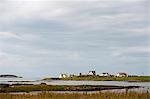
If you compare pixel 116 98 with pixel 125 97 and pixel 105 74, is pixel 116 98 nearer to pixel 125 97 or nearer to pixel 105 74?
pixel 125 97

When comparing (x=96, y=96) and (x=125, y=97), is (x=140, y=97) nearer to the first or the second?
(x=125, y=97)

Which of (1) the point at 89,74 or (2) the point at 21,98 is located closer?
(2) the point at 21,98

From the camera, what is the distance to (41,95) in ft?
59.0

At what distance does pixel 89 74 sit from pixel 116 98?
Answer: 113 metres

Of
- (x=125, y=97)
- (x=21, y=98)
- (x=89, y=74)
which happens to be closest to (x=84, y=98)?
(x=125, y=97)

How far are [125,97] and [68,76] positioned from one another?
12079 centimetres

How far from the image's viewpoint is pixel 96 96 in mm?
17922

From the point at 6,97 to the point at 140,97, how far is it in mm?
6550

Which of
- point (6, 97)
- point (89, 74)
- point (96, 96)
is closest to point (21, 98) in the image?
point (6, 97)

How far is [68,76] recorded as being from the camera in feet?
452

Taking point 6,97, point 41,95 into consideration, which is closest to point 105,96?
point 41,95

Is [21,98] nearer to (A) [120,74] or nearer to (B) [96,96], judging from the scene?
(B) [96,96]

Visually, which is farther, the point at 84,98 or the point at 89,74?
the point at 89,74

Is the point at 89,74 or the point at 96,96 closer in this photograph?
the point at 96,96
